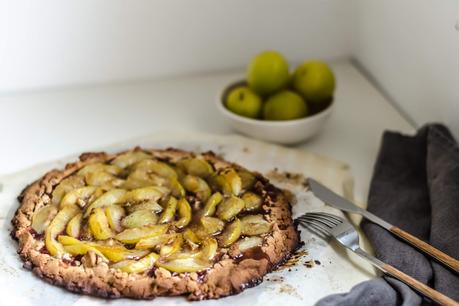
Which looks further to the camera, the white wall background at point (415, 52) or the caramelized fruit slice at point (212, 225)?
the white wall background at point (415, 52)

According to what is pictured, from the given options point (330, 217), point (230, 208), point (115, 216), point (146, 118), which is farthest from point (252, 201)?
point (146, 118)

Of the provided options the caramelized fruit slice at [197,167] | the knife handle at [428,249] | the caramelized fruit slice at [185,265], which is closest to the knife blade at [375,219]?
the knife handle at [428,249]

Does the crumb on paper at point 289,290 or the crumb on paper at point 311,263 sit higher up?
the crumb on paper at point 311,263

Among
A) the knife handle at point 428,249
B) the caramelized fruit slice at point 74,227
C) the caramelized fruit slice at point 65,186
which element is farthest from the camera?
the caramelized fruit slice at point 65,186

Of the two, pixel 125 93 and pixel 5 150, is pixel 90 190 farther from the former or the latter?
pixel 125 93

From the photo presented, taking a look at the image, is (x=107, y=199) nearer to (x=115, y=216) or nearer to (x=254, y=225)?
(x=115, y=216)

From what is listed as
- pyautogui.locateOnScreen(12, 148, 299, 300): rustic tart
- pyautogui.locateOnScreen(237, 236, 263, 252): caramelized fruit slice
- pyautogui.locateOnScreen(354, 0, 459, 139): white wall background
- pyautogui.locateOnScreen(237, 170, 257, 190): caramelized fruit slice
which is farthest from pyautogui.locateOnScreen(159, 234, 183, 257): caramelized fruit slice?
pyautogui.locateOnScreen(354, 0, 459, 139): white wall background

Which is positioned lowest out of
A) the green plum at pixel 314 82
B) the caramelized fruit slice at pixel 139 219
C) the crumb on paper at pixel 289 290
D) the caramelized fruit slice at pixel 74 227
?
the crumb on paper at pixel 289 290

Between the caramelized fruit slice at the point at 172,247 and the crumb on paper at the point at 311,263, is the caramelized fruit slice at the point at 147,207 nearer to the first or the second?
the caramelized fruit slice at the point at 172,247

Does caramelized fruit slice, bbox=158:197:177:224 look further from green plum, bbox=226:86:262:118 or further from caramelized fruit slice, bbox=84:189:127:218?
green plum, bbox=226:86:262:118
